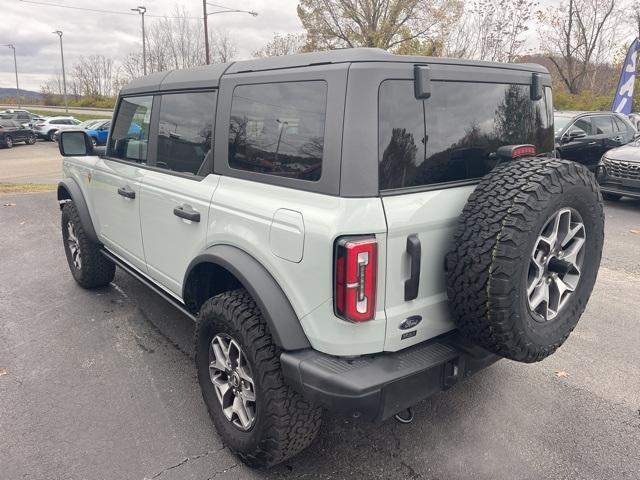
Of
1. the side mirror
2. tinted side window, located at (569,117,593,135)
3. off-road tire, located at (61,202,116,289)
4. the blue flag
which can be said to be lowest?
off-road tire, located at (61,202,116,289)

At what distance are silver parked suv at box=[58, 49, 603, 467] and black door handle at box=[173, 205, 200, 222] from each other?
0.04 ft

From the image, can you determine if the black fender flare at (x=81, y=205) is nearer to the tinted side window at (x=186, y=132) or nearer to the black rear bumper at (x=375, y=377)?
the tinted side window at (x=186, y=132)

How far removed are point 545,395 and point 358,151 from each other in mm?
2173

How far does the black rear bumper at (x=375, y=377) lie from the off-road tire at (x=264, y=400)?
0.13 meters

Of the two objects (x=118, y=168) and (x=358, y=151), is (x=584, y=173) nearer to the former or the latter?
(x=358, y=151)

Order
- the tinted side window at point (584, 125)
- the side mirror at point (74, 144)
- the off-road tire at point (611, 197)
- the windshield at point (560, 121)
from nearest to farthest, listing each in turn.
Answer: the side mirror at point (74, 144)
the off-road tire at point (611, 197)
the windshield at point (560, 121)
the tinted side window at point (584, 125)

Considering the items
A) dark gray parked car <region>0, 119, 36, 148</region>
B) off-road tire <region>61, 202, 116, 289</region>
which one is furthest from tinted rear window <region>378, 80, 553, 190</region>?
dark gray parked car <region>0, 119, 36, 148</region>

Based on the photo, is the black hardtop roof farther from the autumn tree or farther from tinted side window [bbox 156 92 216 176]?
the autumn tree

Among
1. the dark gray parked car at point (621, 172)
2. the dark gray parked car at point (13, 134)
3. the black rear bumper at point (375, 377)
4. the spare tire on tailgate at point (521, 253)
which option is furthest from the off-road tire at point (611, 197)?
the dark gray parked car at point (13, 134)

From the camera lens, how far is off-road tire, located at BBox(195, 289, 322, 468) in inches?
85.0

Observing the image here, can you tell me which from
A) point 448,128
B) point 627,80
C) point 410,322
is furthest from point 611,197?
point 627,80

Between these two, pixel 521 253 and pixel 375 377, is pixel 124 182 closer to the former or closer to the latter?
pixel 375 377

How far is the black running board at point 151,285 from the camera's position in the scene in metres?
3.08

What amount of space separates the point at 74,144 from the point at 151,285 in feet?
5.36
